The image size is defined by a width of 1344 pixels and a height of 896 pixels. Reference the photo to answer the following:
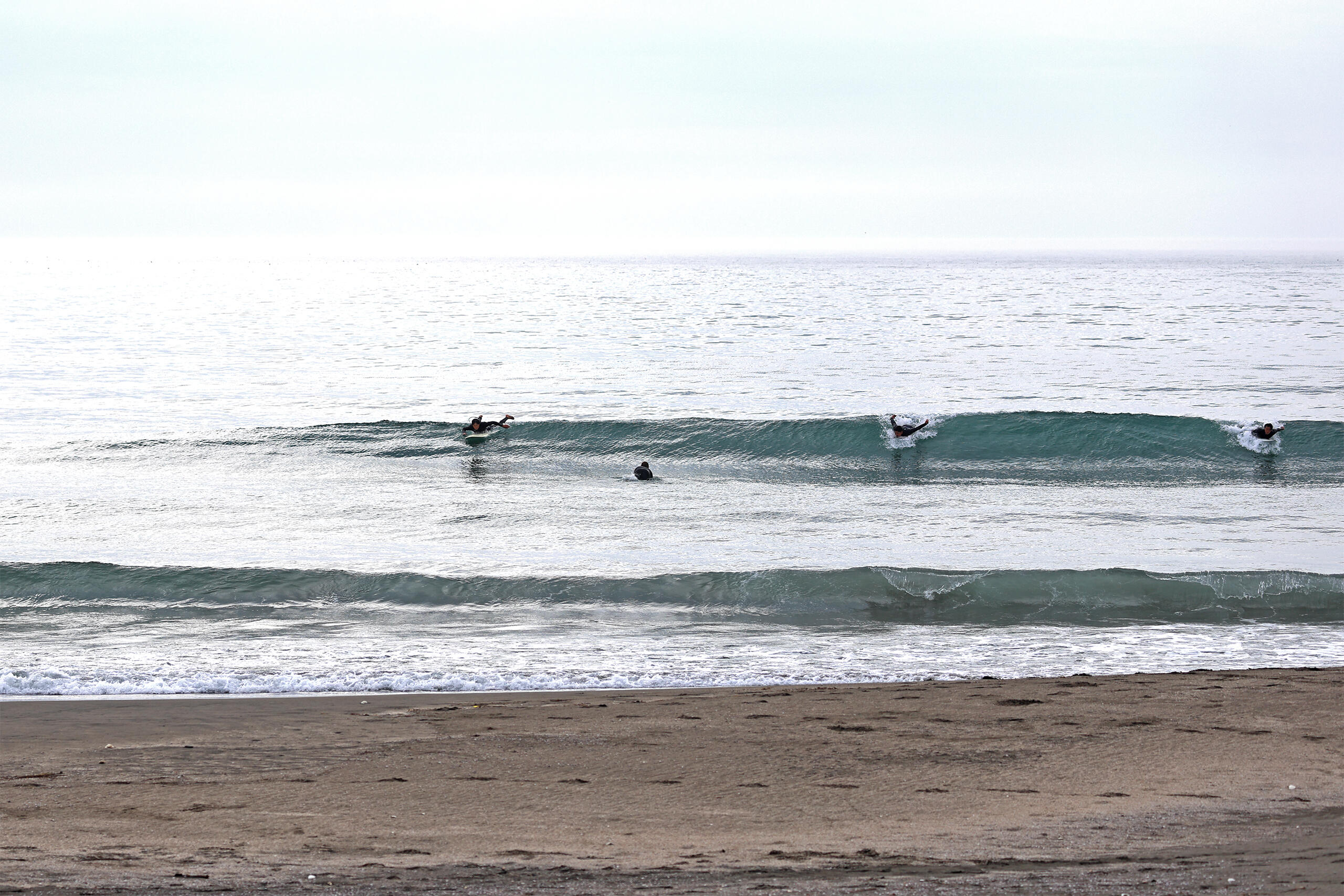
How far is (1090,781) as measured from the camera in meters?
7.00

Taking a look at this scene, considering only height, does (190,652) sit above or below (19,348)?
below

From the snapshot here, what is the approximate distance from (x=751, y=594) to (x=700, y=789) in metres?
6.29

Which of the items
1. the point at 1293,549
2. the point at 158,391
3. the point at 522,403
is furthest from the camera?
the point at 158,391

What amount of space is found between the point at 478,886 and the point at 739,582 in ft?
27.7

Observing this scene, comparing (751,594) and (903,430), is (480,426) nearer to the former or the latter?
(903,430)

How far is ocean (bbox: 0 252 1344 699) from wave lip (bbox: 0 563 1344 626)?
52 mm

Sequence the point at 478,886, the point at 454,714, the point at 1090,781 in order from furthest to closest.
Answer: the point at 454,714 < the point at 1090,781 < the point at 478,886

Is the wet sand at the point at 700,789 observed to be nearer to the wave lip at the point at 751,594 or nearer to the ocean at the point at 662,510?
the ocean at the point at 662,510

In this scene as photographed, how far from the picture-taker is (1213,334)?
155 feet

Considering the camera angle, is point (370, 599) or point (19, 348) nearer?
point (370, 599)

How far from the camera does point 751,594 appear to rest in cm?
1323

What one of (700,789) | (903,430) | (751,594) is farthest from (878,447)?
(700,789)

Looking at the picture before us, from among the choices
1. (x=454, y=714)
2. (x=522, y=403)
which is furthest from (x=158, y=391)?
(x=454, y=714)

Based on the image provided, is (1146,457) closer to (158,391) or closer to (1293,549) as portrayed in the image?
(1293,549)
